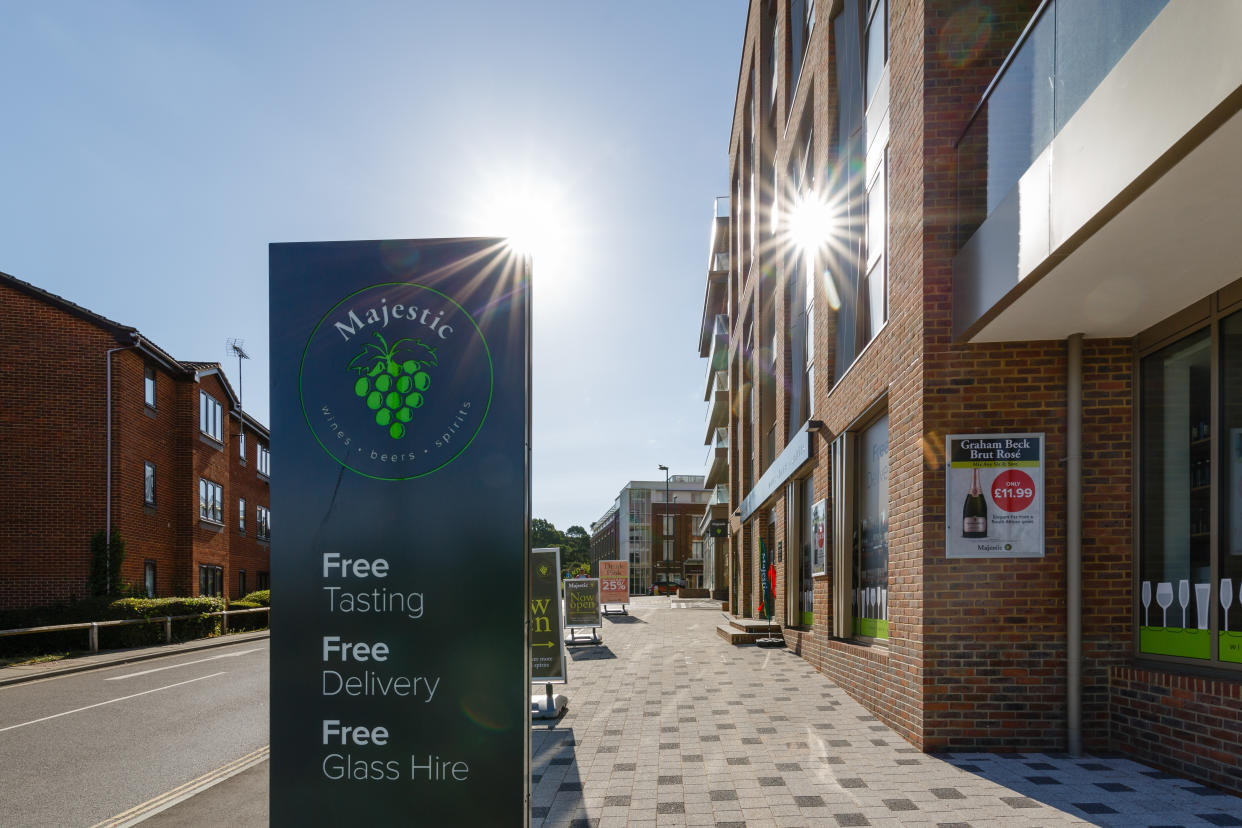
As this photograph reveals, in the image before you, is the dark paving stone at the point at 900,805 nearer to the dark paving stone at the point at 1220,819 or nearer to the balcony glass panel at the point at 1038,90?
the dark paving stone at the point at 1220,819

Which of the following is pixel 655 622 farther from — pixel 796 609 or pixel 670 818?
pixel 670 818

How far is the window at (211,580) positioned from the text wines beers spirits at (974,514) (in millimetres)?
29796

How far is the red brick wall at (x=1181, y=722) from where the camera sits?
5.76 metres

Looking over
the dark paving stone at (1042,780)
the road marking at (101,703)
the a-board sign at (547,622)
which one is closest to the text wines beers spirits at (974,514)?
the dark paving stone at (1042,780)

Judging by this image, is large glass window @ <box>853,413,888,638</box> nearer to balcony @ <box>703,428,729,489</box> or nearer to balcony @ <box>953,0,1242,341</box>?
balcony @ <box>953,0,1242,341</box>

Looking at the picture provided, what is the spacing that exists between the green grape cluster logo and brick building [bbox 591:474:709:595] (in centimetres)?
8597

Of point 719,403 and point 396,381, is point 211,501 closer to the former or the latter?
point 719,403

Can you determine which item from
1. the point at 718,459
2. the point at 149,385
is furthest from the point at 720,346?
the point at 149,385

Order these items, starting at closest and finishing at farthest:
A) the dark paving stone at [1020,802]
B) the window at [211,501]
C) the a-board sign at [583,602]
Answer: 1. the dark paving stone at [1020,802]
2. the a-board sign at [583,602]
3. the window at [211,501]

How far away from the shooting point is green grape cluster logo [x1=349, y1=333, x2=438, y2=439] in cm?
352

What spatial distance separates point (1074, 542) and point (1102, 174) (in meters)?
3.40

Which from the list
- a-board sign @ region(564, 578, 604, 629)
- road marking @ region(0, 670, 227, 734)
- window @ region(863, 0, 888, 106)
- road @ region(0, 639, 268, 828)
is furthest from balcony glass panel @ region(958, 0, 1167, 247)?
a-board sign @ region(564, 578, 604, 629)

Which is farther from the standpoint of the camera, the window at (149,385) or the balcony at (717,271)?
the balcony at (717,271)

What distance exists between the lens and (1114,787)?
5.97 metres
